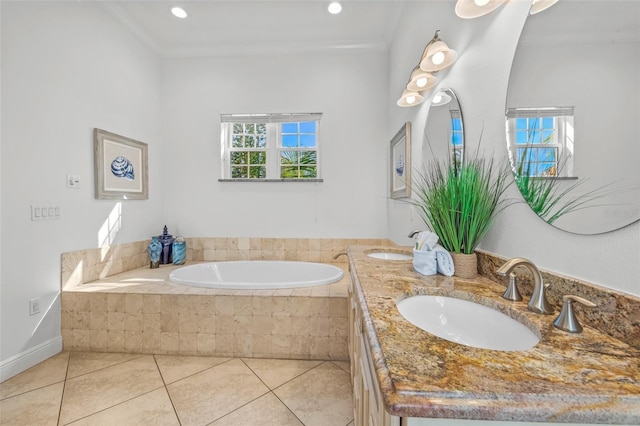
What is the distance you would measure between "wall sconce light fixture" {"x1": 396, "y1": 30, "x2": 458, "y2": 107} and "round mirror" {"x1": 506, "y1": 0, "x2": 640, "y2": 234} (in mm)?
557

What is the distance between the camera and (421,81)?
1718 mm

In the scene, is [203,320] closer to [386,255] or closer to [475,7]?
[386,255]

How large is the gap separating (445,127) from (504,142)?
0.56 metres

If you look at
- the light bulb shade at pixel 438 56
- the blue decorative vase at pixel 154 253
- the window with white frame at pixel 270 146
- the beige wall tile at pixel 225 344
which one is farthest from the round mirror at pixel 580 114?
the blue decorative vase at pixel 154 253

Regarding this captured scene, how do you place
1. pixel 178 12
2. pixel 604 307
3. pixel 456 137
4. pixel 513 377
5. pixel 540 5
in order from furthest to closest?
pixel 178 12 < pixel 456 137 < pixel 540 5 < pixel 604 307 < pixel 513 377

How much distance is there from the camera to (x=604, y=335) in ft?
1.94

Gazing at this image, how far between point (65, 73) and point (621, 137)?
327 cm

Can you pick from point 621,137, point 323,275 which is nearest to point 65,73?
point 323,275

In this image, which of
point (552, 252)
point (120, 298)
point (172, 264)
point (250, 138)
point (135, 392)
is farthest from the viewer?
point (250, 138)

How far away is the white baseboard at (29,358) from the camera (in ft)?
5.63

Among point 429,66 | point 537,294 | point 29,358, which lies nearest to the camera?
point 537,294

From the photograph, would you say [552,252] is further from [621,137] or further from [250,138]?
[250,138]

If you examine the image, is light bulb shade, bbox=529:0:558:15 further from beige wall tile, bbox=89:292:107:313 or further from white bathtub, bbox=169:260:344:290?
beige wall tile, bbox=89:292:107:313

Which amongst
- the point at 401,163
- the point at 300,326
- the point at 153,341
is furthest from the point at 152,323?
the point at 401,163
